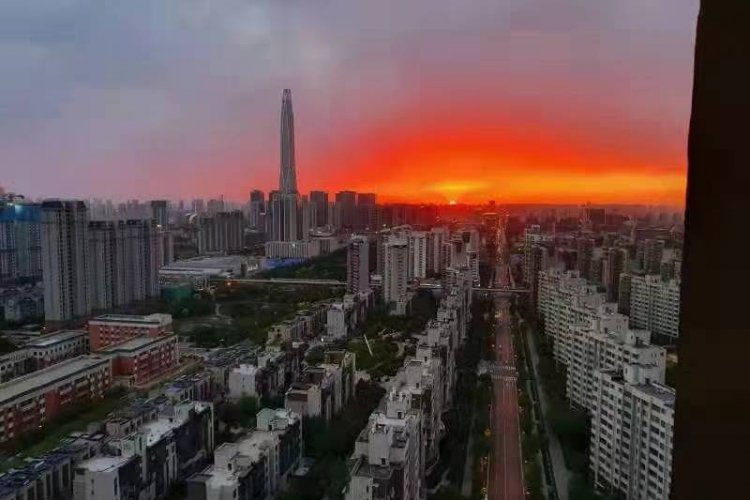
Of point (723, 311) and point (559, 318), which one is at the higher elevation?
point (723, 311)

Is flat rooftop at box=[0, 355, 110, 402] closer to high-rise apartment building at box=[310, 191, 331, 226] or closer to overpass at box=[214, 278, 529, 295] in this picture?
overpass at box=[214, 278, 529, 295]

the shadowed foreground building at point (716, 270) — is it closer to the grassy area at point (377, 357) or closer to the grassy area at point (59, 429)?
the grassy area at point (59, 429)

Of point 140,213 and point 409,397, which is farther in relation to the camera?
point 140,213

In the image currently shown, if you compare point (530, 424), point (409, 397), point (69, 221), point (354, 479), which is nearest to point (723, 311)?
point (354, 479)

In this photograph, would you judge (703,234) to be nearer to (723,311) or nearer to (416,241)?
(723,311)

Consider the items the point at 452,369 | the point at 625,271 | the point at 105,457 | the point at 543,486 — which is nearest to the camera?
the point at 105,457

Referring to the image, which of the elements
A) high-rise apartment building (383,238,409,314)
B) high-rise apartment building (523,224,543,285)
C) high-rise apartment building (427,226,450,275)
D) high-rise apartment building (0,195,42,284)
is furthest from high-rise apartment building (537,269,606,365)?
high-rise apartment building (0,195,42,284)

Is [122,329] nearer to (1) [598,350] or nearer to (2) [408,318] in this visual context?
(2) [408,318]

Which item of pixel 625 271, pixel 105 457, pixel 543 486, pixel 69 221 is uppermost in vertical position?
pixel 69 221
